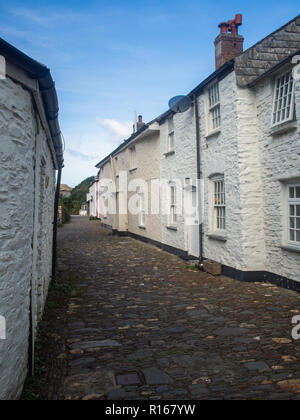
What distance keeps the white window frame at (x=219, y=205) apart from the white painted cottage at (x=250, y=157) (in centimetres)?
3

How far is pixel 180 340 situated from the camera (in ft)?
16.2

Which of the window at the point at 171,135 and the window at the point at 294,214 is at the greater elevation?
the window at the point at 171,135

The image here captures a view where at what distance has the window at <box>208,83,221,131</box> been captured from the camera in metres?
10.2

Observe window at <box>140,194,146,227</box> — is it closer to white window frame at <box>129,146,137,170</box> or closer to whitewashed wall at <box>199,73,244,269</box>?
white window frame at <box>129,146,137,170</box>

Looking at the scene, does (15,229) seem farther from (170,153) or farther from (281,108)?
(170,153)

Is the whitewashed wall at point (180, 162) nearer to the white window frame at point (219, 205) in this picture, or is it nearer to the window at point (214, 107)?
the window at point (214, 107)

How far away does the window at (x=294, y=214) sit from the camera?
303 inches

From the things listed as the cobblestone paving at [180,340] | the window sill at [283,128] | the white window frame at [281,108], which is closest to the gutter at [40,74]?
the cobblestone paving at [180,340]

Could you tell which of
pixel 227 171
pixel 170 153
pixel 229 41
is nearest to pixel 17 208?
pixel 227 171

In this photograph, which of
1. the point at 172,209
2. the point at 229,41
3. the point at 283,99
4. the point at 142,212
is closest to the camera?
the point at 283,99

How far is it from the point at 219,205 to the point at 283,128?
10.2ft

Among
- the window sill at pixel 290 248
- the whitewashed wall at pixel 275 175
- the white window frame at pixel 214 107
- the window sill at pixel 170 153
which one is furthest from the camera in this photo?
the window sill at pixel 170 153

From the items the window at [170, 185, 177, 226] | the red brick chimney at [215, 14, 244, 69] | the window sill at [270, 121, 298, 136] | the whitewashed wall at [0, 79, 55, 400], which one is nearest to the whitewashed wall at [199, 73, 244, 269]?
the window sill at [270, 121, 298, 136]

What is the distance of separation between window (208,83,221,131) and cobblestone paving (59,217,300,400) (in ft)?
15.1
